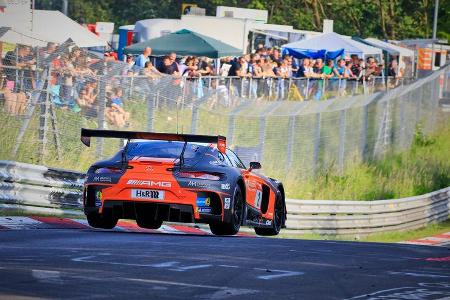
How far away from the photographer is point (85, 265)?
35.5 feet

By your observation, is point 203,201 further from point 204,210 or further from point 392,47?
point 392,47

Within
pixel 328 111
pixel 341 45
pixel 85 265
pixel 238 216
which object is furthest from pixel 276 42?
pixel 85 265

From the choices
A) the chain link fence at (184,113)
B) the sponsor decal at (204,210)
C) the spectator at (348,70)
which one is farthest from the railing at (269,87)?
the sponsor decal at (204,210)

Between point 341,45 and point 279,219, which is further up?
point 341,45

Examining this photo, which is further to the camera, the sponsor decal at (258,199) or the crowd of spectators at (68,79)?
the crowd of spectators at (68,79)

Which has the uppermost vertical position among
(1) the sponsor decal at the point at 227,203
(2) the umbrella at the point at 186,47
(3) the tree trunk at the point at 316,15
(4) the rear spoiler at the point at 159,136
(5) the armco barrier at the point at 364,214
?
(3) the tree trunk at the point at 316,15

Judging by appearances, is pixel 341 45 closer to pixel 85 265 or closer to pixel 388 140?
pixel 388 140

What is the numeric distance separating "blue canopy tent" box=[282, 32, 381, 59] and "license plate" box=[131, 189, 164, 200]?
24224 mm

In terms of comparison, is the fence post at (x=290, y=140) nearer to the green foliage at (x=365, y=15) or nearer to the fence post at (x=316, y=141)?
the fence post at (x=316, y=141)

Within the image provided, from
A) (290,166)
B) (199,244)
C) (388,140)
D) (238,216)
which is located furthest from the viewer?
(388,140)

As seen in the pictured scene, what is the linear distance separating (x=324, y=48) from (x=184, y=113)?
1829 centimetres

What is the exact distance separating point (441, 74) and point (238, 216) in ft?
81.8

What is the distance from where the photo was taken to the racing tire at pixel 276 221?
60.5ft

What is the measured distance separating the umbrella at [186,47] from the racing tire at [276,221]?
13182 millimetres
